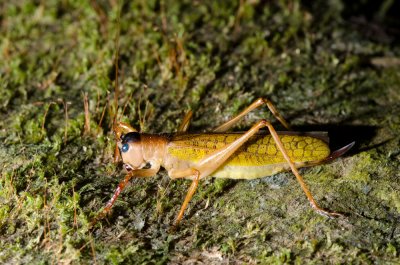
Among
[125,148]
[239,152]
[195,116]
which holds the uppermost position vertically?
[125,148]

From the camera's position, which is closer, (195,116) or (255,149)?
(255,149)

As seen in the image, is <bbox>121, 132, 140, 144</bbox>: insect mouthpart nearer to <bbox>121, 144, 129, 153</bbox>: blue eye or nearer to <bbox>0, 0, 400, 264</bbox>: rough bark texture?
<bbox>121, 144, 129, 153</bbox>: blue eye

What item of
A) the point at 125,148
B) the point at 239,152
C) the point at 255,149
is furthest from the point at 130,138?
the point at 255,149

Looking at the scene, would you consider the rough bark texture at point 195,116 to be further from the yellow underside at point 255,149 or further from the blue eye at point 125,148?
the blue eye at point 125,148

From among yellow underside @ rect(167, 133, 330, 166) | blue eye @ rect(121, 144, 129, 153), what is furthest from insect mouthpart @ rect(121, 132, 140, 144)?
yellow underside @ rect(167, 133, 330, 166)

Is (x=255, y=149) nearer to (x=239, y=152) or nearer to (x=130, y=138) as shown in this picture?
(x=239, y=152)

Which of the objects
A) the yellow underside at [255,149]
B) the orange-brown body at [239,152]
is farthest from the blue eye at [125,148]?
the yellow underside at [255,149]

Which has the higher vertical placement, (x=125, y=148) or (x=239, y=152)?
(x=125, y=148)

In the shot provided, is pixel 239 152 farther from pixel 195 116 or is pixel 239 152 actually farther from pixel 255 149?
pixel 195 116

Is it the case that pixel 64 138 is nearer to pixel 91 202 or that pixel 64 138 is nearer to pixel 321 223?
pixel 91 202
